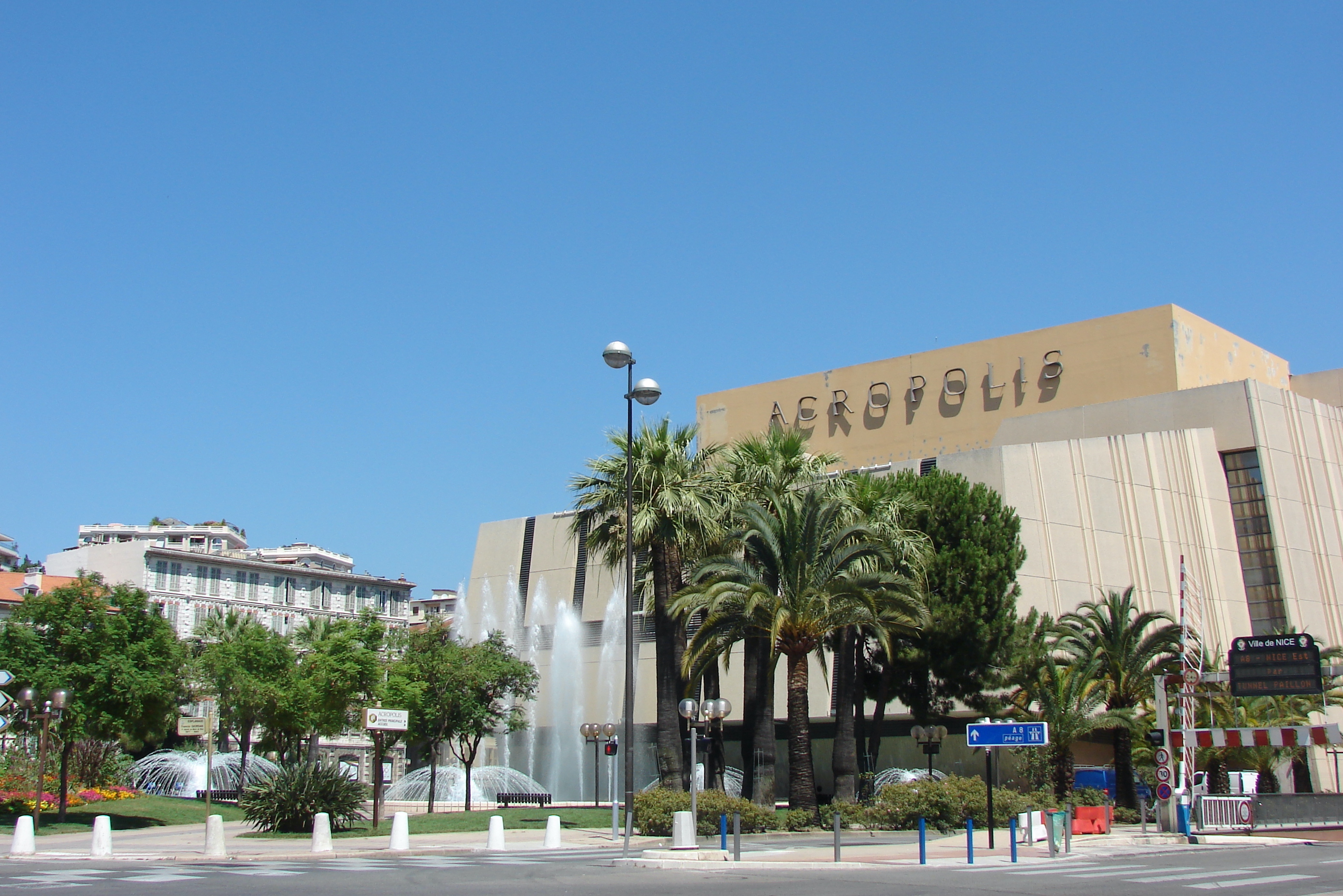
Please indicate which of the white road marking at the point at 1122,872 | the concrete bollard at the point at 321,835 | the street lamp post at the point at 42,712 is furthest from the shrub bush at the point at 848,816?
the street lamp post at the point at 42,712

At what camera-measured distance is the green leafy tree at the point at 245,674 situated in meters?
38.4

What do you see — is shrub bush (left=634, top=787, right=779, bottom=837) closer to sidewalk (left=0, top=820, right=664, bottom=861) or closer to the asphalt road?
sidewalk (left=0, top=820, right=664, bottom=861)

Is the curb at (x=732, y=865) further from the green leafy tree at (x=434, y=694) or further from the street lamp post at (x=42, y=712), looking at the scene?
the green leafy tree at (x=434, y=694)

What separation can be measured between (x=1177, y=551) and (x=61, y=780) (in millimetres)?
41880

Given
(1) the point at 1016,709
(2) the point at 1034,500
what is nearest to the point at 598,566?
(2) the point at 1034,500

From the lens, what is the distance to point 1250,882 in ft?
54.3

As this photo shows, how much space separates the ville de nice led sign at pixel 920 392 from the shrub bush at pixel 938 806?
114 ft

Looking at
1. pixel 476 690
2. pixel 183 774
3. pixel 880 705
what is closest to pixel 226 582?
pixel 183 774

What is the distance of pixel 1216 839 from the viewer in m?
28.9

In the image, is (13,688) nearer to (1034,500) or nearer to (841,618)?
(841,618)

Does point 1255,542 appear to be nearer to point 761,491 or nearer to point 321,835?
point 761,491

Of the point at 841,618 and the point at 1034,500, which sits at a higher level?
the point at 1034,500

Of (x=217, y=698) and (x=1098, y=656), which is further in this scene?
(x=217, y=698)

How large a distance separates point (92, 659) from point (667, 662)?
15239 mm
